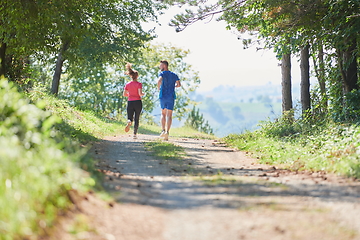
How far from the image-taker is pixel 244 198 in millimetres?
5125

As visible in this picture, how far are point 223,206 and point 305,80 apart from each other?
10.9 metres

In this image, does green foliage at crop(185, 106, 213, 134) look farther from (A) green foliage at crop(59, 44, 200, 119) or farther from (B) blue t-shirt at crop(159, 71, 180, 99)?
(B) blue t-shirt at crop(159, 71, 180, 99)

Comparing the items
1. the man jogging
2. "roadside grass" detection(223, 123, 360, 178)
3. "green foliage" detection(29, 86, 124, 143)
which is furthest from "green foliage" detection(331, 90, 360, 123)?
"green foliage" detection(29, 86, 124, 143)

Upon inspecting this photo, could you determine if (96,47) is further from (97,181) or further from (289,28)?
(97,181)

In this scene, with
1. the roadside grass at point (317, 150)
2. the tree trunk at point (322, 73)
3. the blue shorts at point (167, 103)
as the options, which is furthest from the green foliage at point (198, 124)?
the roadside grass at point (317, 150)

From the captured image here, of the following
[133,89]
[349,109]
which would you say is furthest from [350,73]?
[133,89]

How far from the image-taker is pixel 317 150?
941 centimetres

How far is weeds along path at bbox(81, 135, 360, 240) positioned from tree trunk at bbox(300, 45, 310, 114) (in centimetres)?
775

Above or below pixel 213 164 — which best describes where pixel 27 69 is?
above

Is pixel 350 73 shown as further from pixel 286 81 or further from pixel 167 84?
pixel 167 84

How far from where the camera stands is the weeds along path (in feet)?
13.0

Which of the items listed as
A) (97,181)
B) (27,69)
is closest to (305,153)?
(97,181)

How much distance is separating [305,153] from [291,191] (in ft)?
12.9

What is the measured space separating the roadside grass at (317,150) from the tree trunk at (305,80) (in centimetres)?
279
